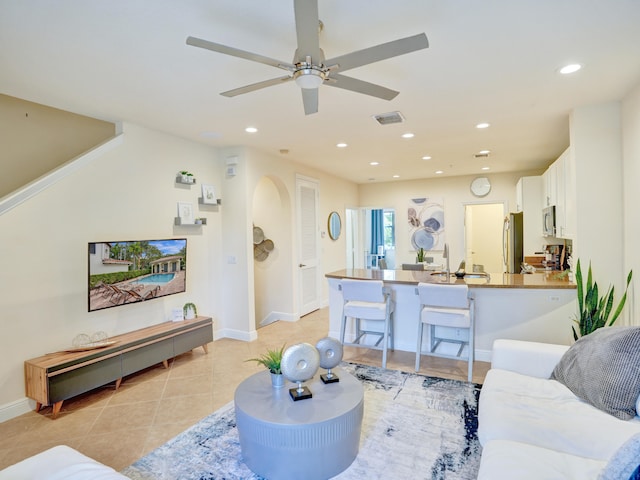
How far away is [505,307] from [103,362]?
397 cm

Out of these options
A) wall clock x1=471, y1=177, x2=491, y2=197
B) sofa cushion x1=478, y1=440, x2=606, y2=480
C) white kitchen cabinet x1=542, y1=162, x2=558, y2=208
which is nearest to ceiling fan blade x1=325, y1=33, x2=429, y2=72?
sofa cushion x1=478, y1=440, x2=606, y2=480

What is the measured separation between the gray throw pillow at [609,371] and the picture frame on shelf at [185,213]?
394cm

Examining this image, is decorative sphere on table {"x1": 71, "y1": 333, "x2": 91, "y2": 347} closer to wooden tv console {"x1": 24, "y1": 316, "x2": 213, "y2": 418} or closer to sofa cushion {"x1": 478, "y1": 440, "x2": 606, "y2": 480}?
wooden tv console {"x1": 24, "y1": 316, "x2": 213, "y2": 418}

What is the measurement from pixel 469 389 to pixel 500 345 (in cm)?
79

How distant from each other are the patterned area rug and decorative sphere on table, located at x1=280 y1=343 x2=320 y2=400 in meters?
0.50

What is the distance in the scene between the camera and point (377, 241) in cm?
839

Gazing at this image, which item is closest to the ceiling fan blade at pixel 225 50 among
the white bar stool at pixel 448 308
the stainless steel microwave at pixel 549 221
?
the white bar stool at pixel 448 308

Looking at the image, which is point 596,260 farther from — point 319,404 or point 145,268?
point 145,268

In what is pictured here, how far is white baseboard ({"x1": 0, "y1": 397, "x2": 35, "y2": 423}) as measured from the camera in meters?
2.74

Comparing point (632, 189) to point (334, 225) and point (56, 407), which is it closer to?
point (334, 225)

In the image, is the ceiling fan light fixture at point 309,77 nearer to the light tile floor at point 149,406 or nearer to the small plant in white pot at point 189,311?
the light tile floor at point 149,406

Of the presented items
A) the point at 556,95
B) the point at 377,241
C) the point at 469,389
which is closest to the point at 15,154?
the point at 469,389

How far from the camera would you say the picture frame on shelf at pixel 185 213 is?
4.20m

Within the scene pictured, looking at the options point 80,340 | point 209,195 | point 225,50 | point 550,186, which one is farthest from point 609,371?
point 209,195
